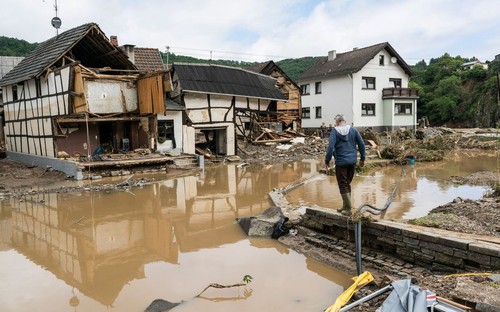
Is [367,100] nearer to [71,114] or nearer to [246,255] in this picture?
[71,114]

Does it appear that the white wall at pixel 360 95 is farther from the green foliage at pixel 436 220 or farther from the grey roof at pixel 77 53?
the green foliage at pixel 436 220

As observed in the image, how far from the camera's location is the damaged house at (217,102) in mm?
22922

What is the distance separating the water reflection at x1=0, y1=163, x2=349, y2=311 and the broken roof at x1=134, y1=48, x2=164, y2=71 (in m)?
14.5

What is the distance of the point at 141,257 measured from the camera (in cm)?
805

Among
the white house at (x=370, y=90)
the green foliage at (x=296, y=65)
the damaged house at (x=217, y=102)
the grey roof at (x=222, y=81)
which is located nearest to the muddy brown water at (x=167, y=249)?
the damaged house at (x=217, y=102)

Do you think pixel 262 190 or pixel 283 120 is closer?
pixel 262 190

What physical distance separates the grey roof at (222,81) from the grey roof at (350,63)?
1010 centimetres

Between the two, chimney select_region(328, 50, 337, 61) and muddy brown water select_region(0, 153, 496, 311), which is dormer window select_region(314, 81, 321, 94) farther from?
muddy brown water select_region(0, 153, 496, 311)

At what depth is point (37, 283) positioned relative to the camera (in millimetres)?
6891

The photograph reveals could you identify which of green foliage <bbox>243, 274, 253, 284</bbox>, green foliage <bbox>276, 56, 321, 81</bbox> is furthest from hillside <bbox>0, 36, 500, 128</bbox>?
green foliage <bbox>243, 274, 253, 284</bbox>

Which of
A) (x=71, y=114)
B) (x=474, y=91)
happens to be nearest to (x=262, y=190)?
(x=71, y=114)

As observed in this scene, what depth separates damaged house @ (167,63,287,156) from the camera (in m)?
22.9

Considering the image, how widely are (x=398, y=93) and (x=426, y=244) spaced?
3297 centimetres

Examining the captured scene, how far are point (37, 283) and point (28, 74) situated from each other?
1642 centimetres
